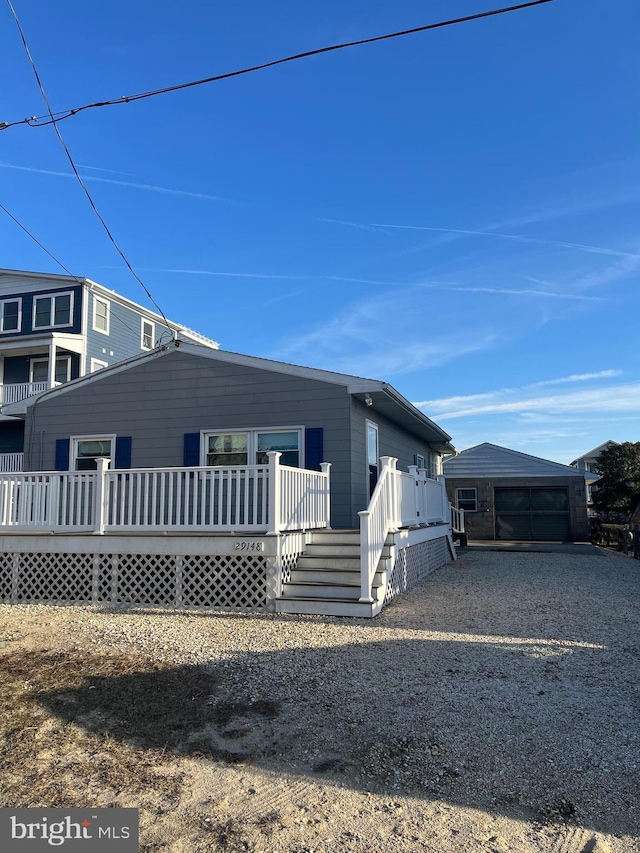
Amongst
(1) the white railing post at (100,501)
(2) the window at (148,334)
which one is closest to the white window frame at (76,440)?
(1) the white railing post at (100,501)

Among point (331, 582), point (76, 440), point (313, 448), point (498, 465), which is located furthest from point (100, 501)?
point (498, 465)

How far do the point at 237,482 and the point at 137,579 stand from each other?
2.33 m

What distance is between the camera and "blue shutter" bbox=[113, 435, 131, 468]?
11.8 metres

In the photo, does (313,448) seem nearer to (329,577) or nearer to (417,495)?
(417,495)

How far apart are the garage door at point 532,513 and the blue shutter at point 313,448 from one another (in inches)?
556

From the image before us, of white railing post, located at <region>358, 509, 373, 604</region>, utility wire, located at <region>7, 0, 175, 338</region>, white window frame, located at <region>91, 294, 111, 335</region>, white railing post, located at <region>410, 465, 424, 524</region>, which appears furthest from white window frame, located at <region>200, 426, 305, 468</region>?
white window frame, located at <region>91, 294, 111, 335</region>

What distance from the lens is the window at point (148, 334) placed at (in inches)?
1032

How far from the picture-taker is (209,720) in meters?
4.02

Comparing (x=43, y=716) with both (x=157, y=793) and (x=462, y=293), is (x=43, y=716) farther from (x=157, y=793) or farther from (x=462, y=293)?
(x=462, y=293)

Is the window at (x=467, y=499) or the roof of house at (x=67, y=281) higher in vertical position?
the roof of house at (x=67, y=281)

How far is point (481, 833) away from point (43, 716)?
305 cm

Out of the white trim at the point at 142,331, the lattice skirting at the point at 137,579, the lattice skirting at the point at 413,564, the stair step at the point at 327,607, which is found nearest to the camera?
the stair step at the point at 327,607

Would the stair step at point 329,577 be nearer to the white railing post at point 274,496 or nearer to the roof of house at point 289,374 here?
the white railing post at point 274,496

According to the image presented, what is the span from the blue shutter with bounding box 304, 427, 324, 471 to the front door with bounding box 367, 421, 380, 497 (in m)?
1.47
